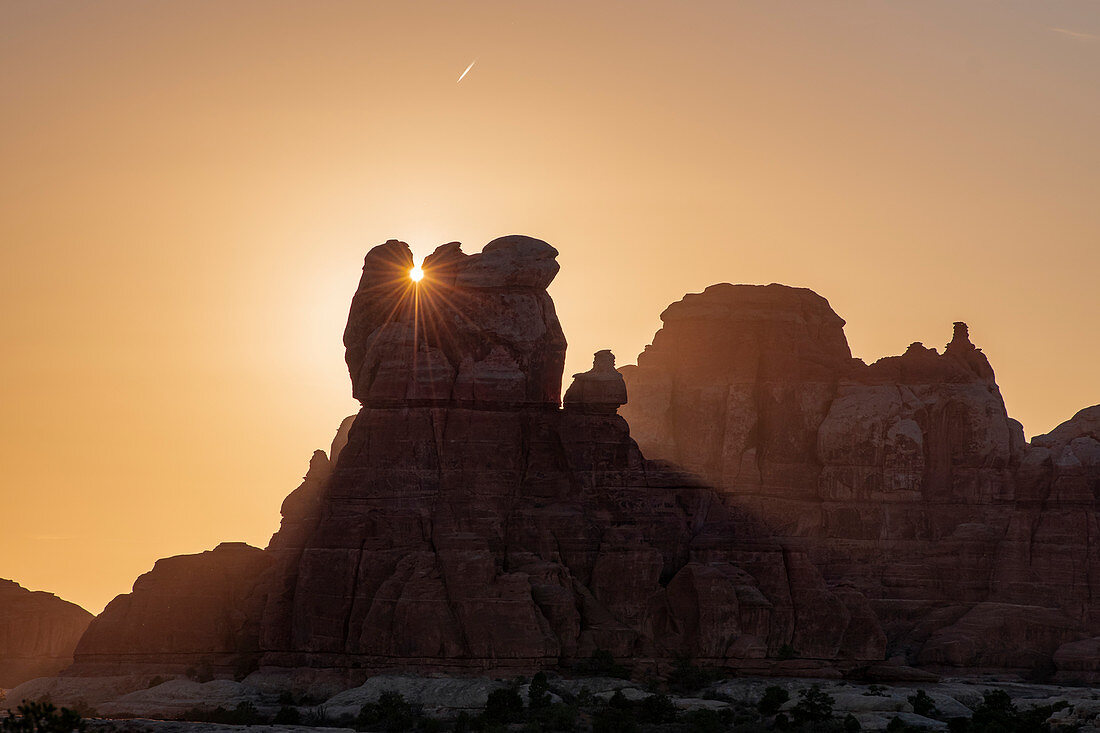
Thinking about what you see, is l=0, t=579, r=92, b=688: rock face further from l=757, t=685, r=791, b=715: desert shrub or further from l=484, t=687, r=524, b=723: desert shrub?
l=757, t=685, r=791, b=715: desert shrub

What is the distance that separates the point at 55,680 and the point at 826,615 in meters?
38.3

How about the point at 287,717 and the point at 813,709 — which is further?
the point at 813,709

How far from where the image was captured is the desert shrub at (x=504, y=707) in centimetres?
10044

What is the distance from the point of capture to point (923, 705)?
348 feet

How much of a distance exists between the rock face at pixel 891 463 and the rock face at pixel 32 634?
123 ft

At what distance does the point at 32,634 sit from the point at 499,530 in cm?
2591

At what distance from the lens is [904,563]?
13700cm

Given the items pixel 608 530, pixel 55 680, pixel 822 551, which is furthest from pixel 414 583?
pixel 822 551

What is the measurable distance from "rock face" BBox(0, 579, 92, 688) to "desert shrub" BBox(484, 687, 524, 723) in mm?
26313

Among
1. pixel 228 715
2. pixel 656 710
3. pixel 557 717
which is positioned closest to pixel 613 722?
pixel 557 717

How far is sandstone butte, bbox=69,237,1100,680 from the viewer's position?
110m

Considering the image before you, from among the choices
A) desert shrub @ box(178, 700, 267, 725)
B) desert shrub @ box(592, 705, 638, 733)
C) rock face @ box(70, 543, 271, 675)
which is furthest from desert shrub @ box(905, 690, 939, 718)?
rock face @ box(70, 543, 271, 675)

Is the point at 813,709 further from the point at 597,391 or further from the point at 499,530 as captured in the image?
the point at 597,391

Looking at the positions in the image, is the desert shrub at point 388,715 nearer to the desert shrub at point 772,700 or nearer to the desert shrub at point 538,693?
the desert shrub at point 538,693
